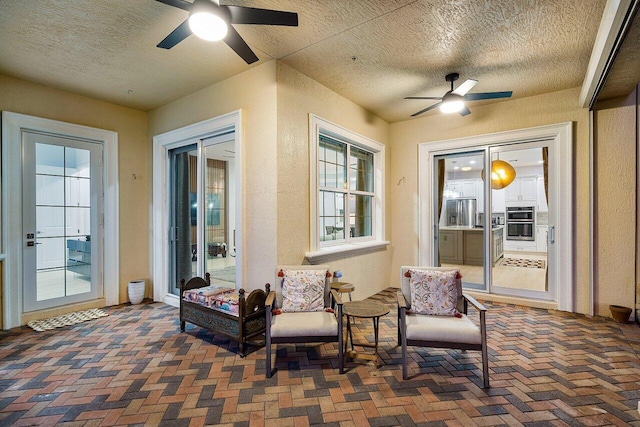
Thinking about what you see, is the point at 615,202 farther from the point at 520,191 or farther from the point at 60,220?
the point at 60,220

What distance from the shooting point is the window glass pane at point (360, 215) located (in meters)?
4.65

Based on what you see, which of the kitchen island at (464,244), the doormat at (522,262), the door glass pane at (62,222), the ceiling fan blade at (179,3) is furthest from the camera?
the kitchen island at (464,244)

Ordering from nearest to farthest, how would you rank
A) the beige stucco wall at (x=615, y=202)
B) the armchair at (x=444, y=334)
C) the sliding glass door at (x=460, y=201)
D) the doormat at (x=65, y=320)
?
the armchair at (x=444, y=334)
the doormat at (x=65, y=320)
the beige stucco wall at (x=615, y=202)
the sliding glass door at (x=460, y=201)

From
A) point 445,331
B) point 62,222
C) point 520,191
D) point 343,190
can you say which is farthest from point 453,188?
point 62,222

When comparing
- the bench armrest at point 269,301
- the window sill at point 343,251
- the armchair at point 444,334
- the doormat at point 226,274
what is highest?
the window sill at point 343,251

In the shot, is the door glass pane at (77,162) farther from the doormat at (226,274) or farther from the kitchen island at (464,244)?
the kitchen island at (464,244)

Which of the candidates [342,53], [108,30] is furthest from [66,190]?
[342,53]

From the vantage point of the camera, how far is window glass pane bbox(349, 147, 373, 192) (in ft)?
15.4

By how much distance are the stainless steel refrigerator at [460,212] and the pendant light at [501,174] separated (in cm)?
53

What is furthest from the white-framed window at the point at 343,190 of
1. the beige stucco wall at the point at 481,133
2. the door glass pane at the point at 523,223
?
the door glass pane at the point at 523,223

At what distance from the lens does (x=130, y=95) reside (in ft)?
13.4

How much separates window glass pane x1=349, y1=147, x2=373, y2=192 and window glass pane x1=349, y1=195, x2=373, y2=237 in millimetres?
179

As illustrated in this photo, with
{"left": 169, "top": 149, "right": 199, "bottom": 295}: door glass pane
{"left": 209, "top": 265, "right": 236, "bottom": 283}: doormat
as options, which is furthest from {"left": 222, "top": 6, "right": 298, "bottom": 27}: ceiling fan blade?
{"left": 209, "top": 265, "right": 236, "bottom": 283}: doormat

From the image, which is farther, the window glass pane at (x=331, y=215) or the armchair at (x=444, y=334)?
the window glass pane at (x=331, y=215)
